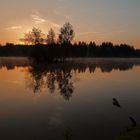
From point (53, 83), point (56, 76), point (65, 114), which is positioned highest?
point (65, 114)

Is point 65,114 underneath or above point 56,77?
above

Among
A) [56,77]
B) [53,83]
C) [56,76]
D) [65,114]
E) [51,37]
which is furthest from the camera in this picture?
[51,37]

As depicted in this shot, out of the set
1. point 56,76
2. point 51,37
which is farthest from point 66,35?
point 56,76

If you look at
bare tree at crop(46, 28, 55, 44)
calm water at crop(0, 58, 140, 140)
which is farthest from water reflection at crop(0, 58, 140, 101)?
bare tree at crop(46, 28, 55, 44)

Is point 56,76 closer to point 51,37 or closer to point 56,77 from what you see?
point 56,77

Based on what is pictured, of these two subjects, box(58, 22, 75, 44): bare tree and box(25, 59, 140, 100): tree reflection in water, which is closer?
box(25, 59, 140, 100): tree reflection in water

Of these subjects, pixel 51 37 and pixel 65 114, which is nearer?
pixel 65 114

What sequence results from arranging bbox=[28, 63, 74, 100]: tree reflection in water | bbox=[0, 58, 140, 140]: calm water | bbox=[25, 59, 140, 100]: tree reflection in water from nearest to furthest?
bbox=[0, 58, 140, 140]: calm water < bbox=[28, 63, 74, 100]: tree reflection in water < bbox=[25, 59, 140, 100]: tree reflection in water

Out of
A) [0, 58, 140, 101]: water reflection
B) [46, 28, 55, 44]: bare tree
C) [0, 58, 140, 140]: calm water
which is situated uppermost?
[46, 28, 55, 44]: bare tree

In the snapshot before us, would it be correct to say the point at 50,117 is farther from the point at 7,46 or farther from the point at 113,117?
the point at 7,46

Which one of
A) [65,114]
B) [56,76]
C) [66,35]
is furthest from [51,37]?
[65,114]

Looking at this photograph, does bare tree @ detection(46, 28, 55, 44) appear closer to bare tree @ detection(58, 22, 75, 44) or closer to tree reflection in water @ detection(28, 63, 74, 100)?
bare tree @ detection(58, 22, 75, 44)

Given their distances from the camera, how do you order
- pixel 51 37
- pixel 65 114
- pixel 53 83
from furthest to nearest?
pixel 51 37
pixel 53 83
pixel 65 114

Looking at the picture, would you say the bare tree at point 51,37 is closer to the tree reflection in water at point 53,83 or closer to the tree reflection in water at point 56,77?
the tree reflection in water at point 56,77
